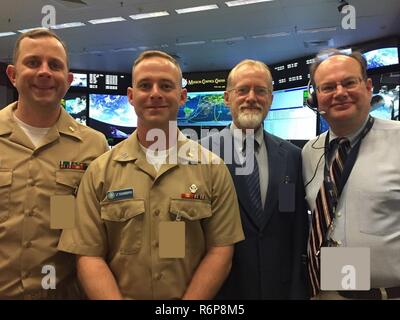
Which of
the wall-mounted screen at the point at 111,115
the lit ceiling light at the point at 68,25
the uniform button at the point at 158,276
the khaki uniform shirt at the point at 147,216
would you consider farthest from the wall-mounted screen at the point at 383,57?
the uniform button at the point at 158,276

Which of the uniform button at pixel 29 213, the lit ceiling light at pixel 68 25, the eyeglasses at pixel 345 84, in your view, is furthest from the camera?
the lit ceiling light at pixel 68 25

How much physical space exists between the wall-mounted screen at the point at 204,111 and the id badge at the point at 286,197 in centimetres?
369

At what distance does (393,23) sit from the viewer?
5062 millimetres

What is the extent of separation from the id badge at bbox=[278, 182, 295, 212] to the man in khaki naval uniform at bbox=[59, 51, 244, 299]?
0.22 meters

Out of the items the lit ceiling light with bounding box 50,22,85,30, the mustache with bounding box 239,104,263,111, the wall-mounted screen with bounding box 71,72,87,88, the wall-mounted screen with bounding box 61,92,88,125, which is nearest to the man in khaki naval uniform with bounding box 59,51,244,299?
the mustache with bounding box 239,104,263,111

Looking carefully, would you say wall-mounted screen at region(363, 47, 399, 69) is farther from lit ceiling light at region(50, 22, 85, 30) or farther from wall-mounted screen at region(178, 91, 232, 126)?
lit ceiling light at region(50, 22, 85, 30)

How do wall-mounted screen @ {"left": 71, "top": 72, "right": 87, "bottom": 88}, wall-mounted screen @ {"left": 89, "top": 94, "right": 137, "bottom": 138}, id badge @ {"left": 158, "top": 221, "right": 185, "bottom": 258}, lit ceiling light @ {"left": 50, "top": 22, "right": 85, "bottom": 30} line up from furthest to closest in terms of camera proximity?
1. wall-mounted screen @ {"left": 71, "top": 72, "right": 87, "bottom": 88}
2. wall-mounted screen @ {"left": 89, "top": 94, "right": 137, "bottom": 138}
3. lit ceiling light @ {"left": 50, "top": 22, "right": 85, "bottom": 30}
4. id badge @ {"left": 158, "top": 221, "right": 185, "bottom": 258}

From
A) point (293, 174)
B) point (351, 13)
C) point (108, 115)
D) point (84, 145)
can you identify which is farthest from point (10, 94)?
point (293, 174)

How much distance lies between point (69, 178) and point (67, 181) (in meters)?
0.01

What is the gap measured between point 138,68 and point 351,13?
3.96 meters

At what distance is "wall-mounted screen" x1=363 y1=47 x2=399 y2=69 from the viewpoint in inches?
197

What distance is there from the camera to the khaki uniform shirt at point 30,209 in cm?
143

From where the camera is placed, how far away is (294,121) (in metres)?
5.39

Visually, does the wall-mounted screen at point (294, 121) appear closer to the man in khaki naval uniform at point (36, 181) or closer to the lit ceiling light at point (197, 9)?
the lit ceiling light at point (197, 9)
